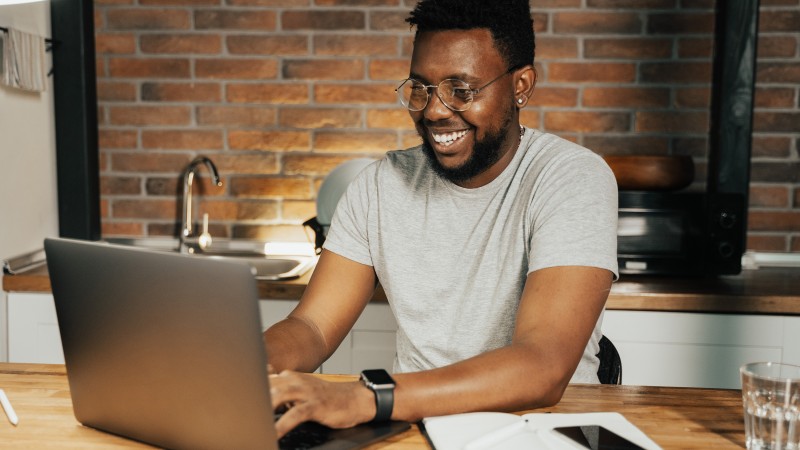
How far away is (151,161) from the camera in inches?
107

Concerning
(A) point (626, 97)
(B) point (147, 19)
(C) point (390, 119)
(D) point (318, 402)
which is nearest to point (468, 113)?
(D) point (318, 402)

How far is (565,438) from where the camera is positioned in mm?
934

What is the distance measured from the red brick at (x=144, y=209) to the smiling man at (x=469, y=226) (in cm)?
132

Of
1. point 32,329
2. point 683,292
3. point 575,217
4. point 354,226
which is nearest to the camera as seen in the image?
point 575,217

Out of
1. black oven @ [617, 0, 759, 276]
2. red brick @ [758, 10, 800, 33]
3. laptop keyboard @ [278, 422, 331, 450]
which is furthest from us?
red brick @ [758, 10, 800, 33]

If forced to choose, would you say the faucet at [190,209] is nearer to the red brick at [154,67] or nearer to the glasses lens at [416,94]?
the red brick at [154,67]

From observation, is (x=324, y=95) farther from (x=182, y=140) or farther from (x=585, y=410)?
(x=585, y=410)

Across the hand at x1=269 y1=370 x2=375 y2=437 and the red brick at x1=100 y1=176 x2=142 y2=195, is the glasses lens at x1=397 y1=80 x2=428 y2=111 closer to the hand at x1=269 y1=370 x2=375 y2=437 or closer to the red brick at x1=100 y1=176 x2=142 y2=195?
the hand at x1=269 y1=370 x2=375 y2=437

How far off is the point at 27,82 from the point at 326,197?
39.0 inches

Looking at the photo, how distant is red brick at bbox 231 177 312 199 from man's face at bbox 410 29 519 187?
1.19 metres

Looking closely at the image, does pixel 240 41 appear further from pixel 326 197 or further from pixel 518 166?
pixel 518 166

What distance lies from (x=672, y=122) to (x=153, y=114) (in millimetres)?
1837

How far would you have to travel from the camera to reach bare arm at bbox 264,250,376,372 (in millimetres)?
1312

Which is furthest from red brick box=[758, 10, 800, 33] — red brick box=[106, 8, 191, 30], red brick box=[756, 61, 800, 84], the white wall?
the white wall
